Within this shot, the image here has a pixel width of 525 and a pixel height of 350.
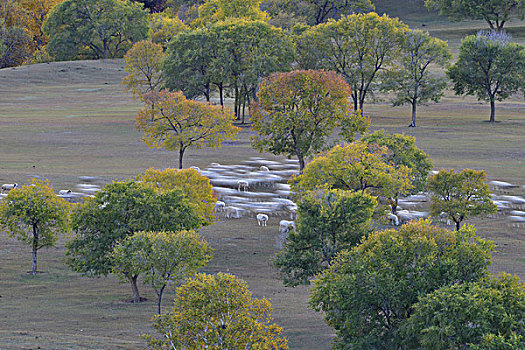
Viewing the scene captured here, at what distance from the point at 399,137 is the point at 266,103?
1299 centimetres

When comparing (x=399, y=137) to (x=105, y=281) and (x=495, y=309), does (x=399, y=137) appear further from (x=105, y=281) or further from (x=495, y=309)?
(x=495, y=309)

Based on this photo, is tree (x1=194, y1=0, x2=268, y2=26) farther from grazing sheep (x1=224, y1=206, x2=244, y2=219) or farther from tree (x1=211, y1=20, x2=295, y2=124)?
grazing sheep (x1=224, y1=206, x2=244, y2=219)

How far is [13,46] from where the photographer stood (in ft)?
493

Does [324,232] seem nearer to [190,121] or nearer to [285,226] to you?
[285,226]

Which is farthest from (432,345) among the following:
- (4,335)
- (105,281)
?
(105,281)

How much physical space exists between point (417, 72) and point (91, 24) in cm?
6952

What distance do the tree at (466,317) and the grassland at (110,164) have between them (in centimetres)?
746

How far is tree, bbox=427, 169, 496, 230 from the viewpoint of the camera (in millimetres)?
51219

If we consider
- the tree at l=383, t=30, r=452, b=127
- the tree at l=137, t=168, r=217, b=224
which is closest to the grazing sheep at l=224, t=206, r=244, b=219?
the tree at l=137, t=168, r=217, b=224

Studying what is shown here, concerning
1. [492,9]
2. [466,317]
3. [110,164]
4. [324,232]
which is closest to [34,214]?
[324,232]

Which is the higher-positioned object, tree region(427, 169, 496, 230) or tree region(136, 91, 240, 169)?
tree region(136, 91, 240, 169)

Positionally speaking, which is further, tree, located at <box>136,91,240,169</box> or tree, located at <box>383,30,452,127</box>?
tree, located at <box>383,30,452,127</box>

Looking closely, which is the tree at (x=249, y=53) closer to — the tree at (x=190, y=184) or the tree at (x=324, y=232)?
the tree at (x=190, y=184)

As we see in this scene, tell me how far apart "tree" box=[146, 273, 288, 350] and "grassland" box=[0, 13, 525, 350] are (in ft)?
11.7
